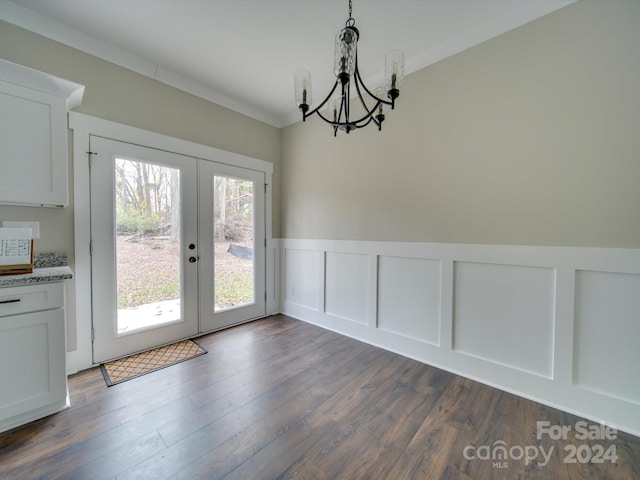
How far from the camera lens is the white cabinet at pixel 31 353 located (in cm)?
153

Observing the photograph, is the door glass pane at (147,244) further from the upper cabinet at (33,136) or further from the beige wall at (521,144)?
the beige wall at (521,144)

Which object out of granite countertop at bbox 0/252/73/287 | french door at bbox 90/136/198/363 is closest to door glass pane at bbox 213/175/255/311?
french door at bbox 90/136/198/363

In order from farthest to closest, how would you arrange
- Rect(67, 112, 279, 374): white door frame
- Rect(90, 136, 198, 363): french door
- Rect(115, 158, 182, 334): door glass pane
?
Rect(115, 158, 182, 334): door glass pane
Rect(90, 136, 198, 363): french door
Rect(67, 112, 279, 374): white door frame

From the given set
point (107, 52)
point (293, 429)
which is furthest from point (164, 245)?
point (293, 429)

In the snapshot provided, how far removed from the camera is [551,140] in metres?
1.80

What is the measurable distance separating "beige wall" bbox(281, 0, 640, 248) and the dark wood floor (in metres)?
1.23

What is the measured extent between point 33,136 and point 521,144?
349 centimetres

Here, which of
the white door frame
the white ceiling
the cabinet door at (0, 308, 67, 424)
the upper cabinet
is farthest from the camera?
the white door frame

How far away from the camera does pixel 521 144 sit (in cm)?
191

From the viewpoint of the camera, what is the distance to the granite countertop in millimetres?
1542

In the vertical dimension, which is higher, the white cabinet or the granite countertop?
the granite countertop

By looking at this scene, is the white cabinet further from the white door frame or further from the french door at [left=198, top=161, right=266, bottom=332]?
the french door at [left=198, top=161, right=266, bottom=332]

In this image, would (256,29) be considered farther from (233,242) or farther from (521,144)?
(521,144)

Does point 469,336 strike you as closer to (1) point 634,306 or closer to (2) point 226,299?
(1) point 634,306
